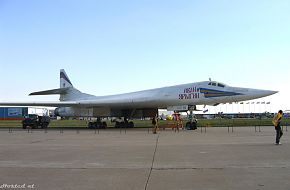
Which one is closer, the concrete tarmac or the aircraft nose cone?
the concrete tarmac

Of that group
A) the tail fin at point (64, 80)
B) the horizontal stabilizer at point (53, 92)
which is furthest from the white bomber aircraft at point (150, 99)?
the tail fin at point (64, 80)

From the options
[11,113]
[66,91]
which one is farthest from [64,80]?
[11,113]

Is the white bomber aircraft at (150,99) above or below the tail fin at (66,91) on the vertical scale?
below

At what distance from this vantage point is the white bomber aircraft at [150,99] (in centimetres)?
2380

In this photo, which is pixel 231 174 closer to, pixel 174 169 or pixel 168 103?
pixel 174 169

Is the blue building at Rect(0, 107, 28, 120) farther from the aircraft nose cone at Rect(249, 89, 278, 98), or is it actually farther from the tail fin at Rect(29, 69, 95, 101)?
the aircraft nose cone at Rect(249, 89, 278, 98)

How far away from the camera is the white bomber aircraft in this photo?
23797 millimetres

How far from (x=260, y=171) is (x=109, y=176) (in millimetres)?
2993

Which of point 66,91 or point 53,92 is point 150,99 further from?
point 66,91

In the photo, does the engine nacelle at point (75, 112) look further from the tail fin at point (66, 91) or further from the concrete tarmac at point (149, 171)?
the concrete tarmac at point (149, 171)

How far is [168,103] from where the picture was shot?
2639 cm

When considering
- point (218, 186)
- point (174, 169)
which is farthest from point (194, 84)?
point (218, 186)

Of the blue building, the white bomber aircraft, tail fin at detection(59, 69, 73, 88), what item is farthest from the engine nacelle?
the blue building

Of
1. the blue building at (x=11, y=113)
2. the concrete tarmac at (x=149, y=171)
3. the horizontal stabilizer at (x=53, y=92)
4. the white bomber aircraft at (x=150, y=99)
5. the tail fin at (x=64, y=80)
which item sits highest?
the tail fin at (x=64, y=80)
